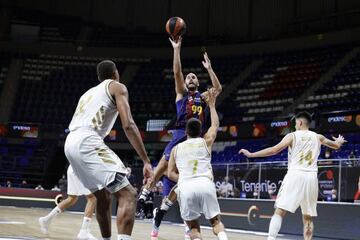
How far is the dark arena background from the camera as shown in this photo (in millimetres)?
20875

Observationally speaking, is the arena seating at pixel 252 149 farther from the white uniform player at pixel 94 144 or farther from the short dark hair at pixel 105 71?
the white uniform player at pixel 94 144

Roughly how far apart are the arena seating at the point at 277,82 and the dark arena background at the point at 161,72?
57 mm

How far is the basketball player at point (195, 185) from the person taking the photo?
5527 mm

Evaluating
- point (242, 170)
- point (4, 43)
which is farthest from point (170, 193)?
point (4, 43)

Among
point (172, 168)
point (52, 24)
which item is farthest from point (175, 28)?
point (52, 24)

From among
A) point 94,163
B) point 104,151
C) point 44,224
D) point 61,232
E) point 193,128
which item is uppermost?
point 193,128

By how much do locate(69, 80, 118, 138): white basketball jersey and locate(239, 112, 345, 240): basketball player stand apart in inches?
100

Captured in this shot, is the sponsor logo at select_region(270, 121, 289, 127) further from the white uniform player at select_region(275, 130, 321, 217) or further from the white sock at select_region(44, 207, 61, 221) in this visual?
the white sock at select_region(44, 207, 61, 221)

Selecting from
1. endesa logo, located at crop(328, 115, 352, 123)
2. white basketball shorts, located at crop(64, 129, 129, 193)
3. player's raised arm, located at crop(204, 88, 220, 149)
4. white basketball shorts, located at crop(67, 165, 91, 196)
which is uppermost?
endesa logo, located at crop(328, 115, 352, 123)

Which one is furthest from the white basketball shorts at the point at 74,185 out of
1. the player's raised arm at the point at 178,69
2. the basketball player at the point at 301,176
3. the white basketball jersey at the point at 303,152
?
the white basketball jersey at the point at 303,152

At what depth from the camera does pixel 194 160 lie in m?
5.67

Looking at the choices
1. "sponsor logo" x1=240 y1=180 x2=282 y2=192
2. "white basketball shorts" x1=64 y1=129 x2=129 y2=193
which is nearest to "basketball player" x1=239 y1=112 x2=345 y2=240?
"white basketball shorts" x1=64 y1=129 x2=129 y2=193

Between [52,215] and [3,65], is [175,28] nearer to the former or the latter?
[52,215]

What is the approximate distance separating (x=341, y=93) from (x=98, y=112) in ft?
56.6
